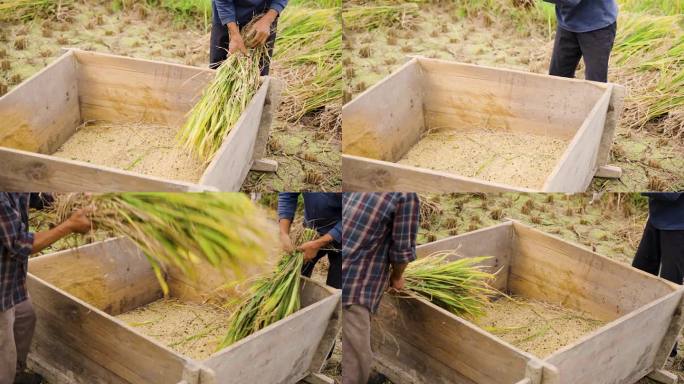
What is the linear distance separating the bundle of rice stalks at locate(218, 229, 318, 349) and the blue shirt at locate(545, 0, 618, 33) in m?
1.31

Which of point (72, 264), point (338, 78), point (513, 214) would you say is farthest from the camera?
point (338, 78)

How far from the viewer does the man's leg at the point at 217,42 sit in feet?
9.65

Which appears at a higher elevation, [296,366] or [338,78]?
[338,78]

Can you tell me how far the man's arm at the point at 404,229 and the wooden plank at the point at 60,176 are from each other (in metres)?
0.46

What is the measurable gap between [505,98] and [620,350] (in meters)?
0.97

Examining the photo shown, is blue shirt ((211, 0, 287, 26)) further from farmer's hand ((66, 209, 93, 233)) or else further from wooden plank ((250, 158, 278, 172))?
farmer's hand ((66, 209, 93, 233))

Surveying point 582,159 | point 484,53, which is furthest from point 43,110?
point 582,159

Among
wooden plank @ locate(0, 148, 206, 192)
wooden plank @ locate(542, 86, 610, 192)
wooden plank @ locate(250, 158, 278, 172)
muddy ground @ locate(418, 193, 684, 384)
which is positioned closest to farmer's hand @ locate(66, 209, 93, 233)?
wooden plank @ locate(0, 148, 206, 192)

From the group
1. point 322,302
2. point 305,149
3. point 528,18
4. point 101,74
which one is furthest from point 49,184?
point 528,18

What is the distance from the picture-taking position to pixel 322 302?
2.08m

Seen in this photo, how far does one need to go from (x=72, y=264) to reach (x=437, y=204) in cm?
111

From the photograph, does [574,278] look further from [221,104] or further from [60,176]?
[60,176]

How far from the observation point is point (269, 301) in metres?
2.19

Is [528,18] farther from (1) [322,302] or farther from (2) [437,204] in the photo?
(1) [322,302]
